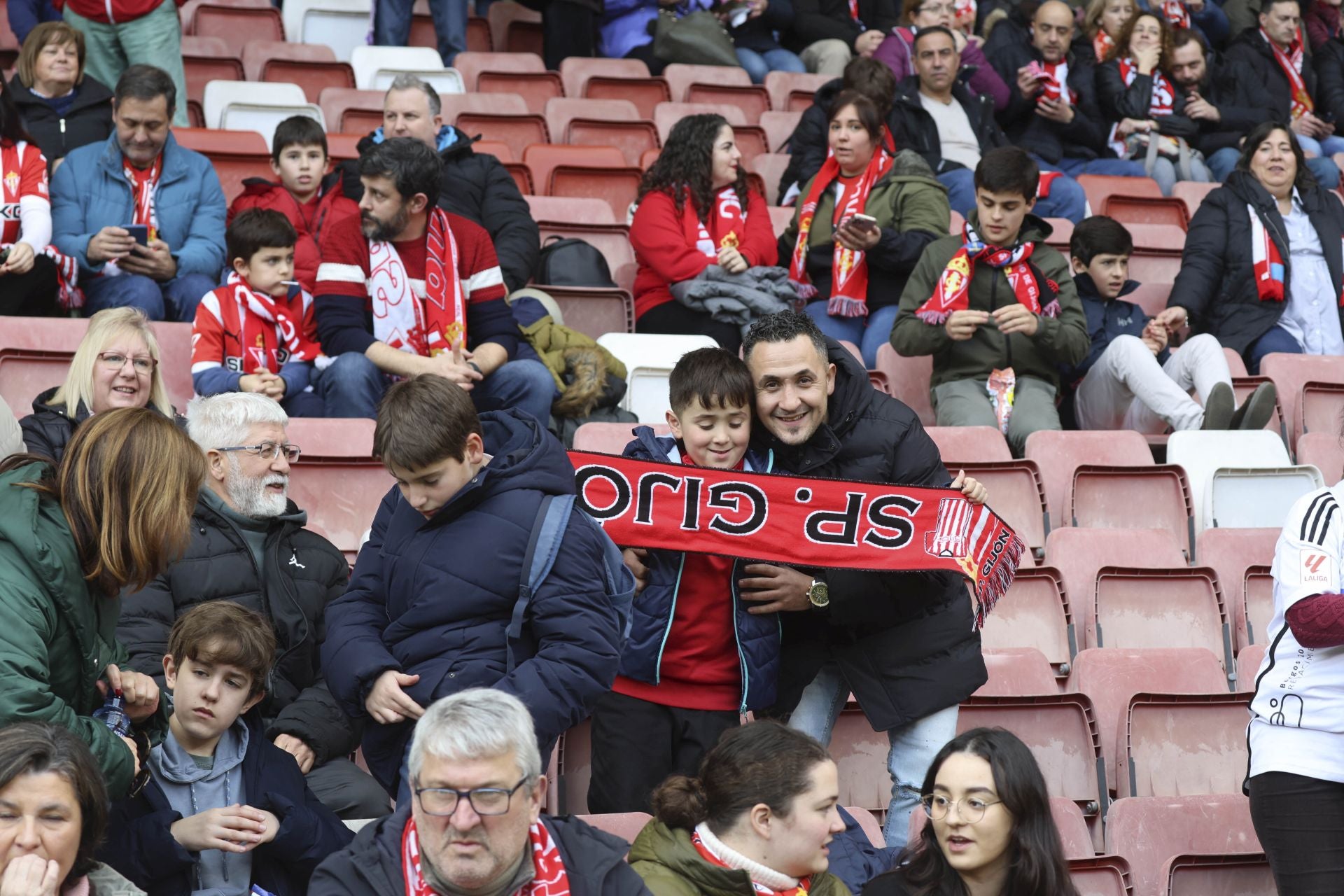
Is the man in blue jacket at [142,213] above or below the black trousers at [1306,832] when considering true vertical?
above

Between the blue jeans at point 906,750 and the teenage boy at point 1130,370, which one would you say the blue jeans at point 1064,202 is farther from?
the blue jeans at point 906,750

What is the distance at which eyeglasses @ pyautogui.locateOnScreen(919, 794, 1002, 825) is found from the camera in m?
3.13

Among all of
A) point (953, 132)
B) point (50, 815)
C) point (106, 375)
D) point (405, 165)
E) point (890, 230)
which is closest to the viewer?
point (50, 815)

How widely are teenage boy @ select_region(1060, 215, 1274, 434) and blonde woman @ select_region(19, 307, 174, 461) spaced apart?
133 inches

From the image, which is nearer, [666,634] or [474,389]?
[666,634]

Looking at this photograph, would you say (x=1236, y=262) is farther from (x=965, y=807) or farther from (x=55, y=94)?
(x=55, y=94)

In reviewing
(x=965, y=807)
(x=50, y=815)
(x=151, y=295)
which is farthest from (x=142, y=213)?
(x=965, y=807)

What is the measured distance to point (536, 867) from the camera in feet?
8.70

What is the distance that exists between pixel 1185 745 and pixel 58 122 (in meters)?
4.51

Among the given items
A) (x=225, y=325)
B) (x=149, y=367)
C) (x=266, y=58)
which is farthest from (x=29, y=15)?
(x=149, y=367)

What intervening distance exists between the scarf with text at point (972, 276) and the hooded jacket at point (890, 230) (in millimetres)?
387

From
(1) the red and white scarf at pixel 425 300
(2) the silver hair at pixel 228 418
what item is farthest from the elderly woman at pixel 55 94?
(2) the silver hair at pixel 228 418

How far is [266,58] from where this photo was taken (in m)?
7.90

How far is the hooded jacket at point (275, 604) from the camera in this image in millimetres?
3553
